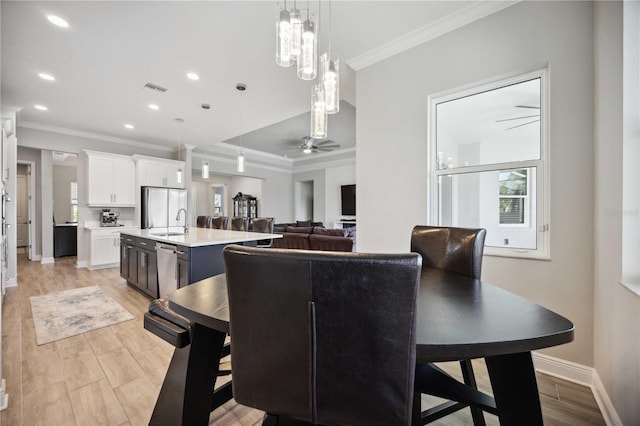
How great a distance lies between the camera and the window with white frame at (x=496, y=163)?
1.98 m

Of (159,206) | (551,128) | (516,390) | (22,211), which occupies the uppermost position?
(551,128)

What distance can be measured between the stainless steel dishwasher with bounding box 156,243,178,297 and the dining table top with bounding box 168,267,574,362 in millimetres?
1969

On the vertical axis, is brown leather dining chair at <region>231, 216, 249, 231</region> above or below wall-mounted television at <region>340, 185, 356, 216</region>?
below

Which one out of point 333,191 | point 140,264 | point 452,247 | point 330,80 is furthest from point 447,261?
point 333,191

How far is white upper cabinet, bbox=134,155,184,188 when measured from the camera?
5.80 meters

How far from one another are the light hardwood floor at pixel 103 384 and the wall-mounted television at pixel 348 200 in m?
6.17

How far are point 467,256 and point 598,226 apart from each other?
943 mm

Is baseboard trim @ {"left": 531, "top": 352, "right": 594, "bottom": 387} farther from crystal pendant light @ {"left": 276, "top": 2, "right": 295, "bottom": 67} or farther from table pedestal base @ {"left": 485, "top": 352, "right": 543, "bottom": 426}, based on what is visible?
crystal pendant light @ {"left": 276, "top": 2, "right": 295, "bottom": 67}

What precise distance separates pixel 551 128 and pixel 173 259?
11.4 feet

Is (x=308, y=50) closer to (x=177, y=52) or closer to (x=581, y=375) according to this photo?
(x=177, y=52)

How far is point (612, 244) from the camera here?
1.45 m

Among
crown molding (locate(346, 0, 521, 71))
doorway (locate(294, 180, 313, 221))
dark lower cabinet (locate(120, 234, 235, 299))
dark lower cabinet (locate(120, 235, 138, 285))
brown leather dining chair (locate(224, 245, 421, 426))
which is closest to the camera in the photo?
brown leather dining chair (locate(224, 245, 421, 426))

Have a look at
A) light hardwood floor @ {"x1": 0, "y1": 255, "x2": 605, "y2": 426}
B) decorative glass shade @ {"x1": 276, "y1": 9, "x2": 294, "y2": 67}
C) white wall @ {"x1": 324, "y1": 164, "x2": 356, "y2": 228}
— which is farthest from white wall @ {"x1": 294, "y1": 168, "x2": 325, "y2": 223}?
decorative glass shade @ {"x1": 276, "y1": 9, "x2": 294, "y2": 67}

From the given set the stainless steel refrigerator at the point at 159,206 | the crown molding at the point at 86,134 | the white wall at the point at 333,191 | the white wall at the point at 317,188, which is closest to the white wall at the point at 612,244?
the stainless steel refrigerator at the point at 159,206
